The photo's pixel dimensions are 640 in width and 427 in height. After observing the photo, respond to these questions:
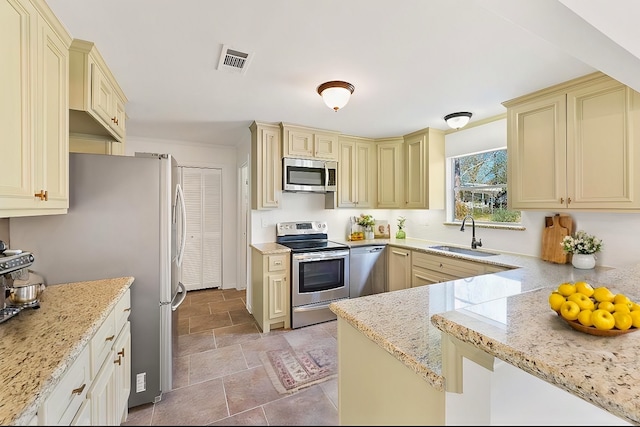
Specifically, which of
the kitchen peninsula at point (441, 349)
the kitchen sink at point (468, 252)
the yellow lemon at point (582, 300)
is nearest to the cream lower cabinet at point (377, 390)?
the kitchen peninsula at point (441, 349)

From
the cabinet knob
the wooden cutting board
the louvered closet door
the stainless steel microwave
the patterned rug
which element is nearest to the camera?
the cabinet knob

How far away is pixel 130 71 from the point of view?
195 cm

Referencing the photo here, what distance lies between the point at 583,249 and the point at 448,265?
101 cm

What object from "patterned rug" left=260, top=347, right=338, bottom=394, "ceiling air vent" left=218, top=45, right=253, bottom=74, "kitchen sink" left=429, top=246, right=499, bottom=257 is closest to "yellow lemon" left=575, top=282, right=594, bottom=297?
"patterned rug" left=260, top=347, right=338, bottom=394

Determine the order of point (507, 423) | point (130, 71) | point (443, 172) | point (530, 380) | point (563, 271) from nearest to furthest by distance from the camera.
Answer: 1. point (507, 423)
2. point (530, 380)
3. point (130, 71)
4. point (563, 271)
5. point (443, 172)

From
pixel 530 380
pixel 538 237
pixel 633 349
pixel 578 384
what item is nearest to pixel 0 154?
pixel 530 380

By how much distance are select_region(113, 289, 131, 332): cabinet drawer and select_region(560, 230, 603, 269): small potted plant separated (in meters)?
3.08

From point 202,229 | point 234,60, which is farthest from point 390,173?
point 202,229

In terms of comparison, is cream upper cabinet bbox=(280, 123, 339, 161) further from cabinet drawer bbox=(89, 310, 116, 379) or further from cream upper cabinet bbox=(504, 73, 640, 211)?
cabinet drawer bbox=(89, 310, 116, 379)

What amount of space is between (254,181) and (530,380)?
308 cm

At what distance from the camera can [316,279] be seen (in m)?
3.13

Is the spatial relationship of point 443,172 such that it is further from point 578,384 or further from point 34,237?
point 34,237

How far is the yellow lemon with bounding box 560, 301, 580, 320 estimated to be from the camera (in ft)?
2.39

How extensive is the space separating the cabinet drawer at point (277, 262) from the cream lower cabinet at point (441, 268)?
1475 mm
